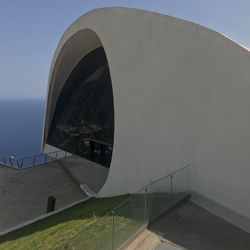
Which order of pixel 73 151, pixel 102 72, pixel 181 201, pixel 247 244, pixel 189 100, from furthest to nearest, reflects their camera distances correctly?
1. pixel 73 151
2. pixel 102 72
3. pixel 189 100
4. pixel 181 201
5. pixel 247 244

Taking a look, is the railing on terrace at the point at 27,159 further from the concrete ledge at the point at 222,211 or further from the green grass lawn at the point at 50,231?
the concrete ledge at the point at 222,211

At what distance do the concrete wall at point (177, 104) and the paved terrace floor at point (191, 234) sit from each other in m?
1.07

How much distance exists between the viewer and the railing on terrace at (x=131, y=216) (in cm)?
459

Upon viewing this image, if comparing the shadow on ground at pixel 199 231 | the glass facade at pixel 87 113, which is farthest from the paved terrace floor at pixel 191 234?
the glass facade at pixel 87 113

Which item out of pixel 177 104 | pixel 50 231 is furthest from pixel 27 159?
pixel 177 104

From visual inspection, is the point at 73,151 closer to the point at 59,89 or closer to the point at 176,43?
the point at 59,89

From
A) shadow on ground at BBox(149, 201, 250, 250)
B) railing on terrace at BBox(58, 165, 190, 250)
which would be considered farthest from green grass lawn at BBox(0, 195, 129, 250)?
shadow on ground at BBox(149, 201, 250, 250)

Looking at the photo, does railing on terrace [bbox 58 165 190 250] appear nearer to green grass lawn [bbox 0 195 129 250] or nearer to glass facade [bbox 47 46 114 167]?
green grass lawn [bbox 0 195 129 250]

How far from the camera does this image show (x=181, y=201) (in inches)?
295

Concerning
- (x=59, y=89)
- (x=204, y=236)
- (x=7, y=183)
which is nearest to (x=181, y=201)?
(x=204, y=236)

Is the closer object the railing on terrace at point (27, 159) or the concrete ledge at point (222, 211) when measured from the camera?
the concrete ledge at point (222, 211)

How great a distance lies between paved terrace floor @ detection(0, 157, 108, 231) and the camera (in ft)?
34.3

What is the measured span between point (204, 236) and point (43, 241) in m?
4.61

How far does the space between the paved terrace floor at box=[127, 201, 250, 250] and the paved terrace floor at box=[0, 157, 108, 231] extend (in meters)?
6.66
